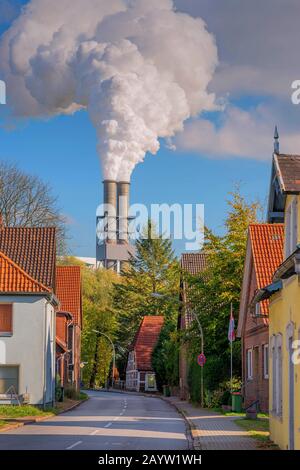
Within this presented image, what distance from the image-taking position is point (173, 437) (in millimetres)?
23422

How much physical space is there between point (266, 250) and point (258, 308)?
274 cm

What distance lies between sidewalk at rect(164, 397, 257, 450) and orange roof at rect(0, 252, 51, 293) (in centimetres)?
926

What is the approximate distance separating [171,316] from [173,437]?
6215 centimetres

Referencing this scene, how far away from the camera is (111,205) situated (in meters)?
123

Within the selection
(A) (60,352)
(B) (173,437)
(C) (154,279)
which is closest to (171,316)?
(C) (154,279)

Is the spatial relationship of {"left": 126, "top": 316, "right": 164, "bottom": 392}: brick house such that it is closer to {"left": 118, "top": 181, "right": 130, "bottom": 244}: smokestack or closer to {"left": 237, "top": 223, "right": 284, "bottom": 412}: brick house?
{"left": 118, "top": 181, "right": 130, "bottom": 244}: smokestack

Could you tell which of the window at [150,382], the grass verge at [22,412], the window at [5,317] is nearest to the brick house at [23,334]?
the window at [5,317]

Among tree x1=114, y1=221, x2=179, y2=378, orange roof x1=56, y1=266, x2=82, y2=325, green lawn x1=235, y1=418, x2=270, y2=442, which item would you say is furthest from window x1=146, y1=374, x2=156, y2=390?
green lawn x1=235, y1=418, x2=270, y2=442

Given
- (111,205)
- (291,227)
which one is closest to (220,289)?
(291,227)

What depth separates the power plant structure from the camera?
120 m

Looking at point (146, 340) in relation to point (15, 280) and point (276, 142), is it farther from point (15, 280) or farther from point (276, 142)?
point (276, 142)

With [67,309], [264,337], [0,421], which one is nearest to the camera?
[0,421]

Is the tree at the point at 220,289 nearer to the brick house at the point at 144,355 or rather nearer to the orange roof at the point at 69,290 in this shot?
the orange roof at the point at 69,290
